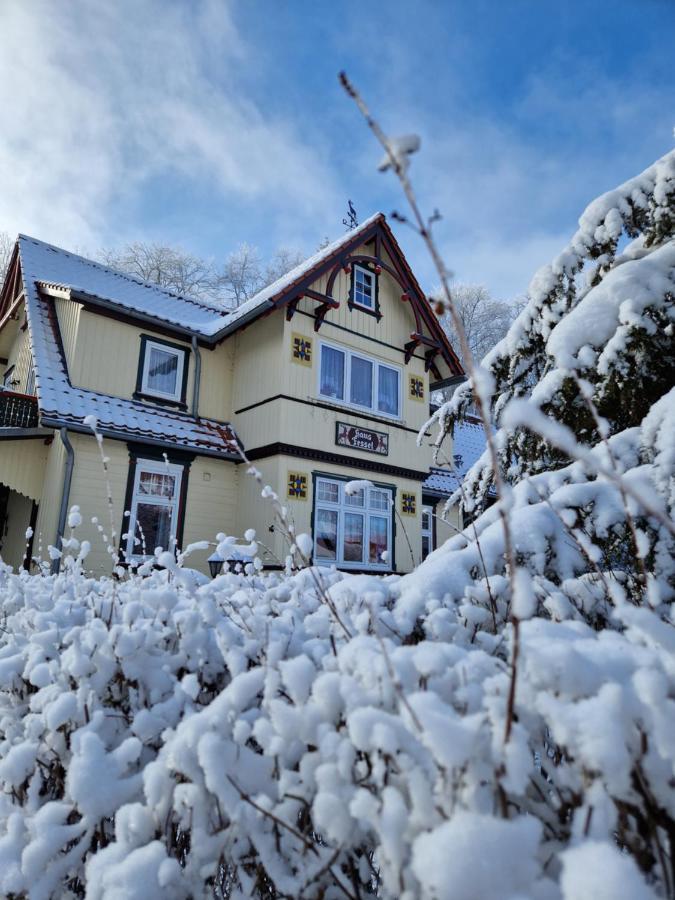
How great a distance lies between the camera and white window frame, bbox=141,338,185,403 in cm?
1218

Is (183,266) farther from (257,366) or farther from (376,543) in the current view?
(376,543)

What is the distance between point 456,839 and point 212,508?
1149cm

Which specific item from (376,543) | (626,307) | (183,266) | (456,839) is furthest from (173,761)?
(183,266)

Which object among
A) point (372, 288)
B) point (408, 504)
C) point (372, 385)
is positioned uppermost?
point (372, 288)

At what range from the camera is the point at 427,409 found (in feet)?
48.6

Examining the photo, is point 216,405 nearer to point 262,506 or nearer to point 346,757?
point 262,506

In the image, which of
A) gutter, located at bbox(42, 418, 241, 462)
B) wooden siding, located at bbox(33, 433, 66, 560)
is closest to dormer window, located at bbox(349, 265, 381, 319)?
gutter, located at bbox(42, 418, 241, 462)

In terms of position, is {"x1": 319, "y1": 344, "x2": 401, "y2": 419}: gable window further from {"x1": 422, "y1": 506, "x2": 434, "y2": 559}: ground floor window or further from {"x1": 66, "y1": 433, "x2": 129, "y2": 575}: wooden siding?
{"x1": 66, "y1": 433, "x2": 129, "y2": 575}: wooden siding

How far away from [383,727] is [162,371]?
40.7ft

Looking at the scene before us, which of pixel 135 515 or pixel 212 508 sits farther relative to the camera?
pixel 212 508

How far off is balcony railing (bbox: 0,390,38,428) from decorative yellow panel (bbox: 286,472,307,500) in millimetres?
5112

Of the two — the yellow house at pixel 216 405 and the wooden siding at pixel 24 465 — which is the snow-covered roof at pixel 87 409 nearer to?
the yellow house at pixel 216 405

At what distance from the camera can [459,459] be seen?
727 inches

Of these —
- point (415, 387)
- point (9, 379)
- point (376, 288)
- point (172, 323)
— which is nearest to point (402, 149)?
point (172, 323)
